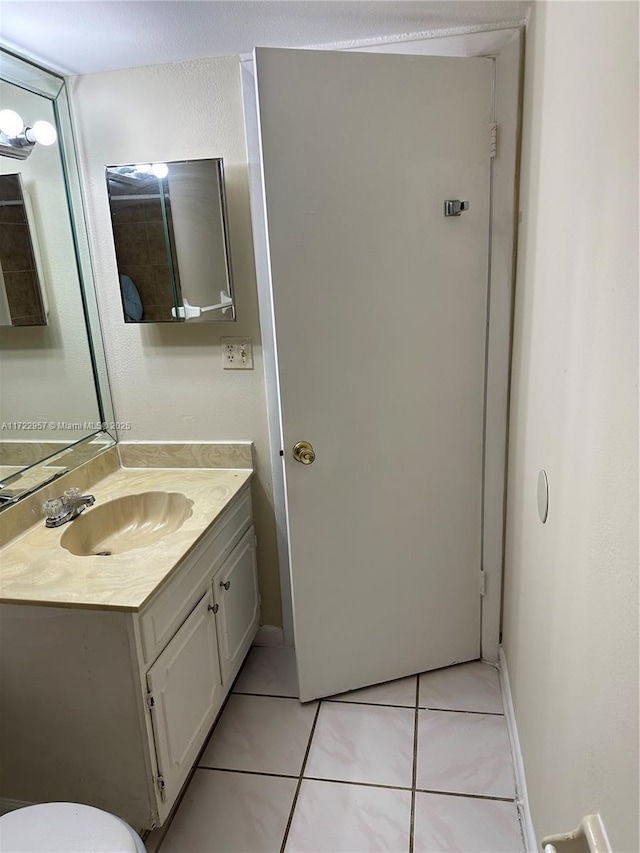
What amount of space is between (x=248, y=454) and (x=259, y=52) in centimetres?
125

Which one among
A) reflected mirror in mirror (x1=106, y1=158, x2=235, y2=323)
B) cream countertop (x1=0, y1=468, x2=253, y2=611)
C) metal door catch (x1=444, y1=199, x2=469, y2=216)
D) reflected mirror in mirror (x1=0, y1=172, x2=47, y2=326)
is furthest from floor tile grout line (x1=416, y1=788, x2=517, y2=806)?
reflected mirror in mirror (x1=0, y1=172, x2=47, y2=326)

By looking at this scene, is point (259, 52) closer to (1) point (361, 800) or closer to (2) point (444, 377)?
(2) point (444, 377)

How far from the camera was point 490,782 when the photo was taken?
1.71 metres

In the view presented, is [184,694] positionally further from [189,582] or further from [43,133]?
[43,133]

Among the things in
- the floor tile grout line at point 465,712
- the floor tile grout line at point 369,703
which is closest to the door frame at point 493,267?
the floor tile grout line at point 465,712

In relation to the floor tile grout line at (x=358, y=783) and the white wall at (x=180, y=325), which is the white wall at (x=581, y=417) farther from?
the white wall at (x=180, y=325)

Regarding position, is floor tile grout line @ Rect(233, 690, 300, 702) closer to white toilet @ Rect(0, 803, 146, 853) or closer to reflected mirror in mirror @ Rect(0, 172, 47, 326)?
white toilet @ Rect(0, 803, 146, 853)

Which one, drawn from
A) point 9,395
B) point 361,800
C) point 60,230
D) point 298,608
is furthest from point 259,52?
point 361,800

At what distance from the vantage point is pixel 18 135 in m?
1.69

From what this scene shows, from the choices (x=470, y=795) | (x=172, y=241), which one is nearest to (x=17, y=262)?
(x=172, y=241)

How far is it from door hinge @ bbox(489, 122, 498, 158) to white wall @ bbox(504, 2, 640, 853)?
11 centimetres

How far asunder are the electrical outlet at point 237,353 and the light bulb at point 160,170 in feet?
1.82

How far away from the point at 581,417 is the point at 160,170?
4.95 ft

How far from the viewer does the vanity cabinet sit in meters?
1.43
